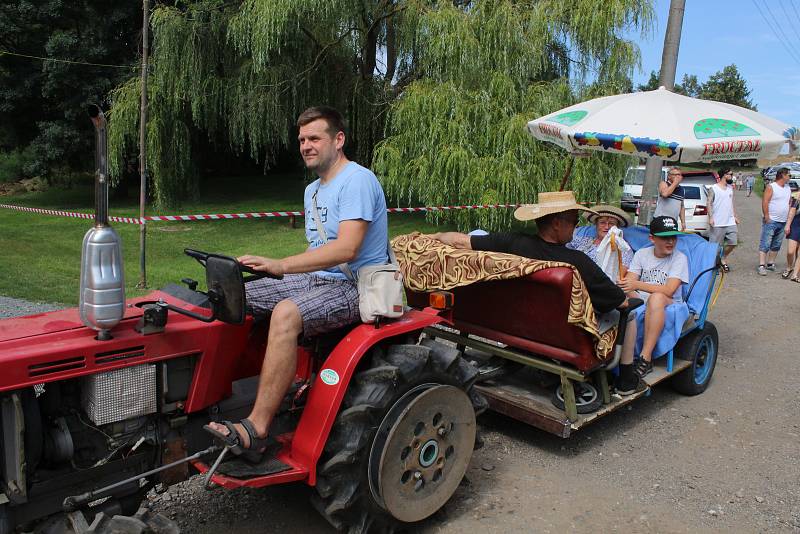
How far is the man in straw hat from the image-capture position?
4.33 metres

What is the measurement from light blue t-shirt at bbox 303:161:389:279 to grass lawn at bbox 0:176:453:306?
17.6ft

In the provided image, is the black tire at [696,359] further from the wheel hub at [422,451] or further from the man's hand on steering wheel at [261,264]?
the man's hand on steering wheel at [261,264]

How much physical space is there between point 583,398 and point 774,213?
8386 mm

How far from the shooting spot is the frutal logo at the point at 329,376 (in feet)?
10.2

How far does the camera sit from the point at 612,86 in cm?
1176

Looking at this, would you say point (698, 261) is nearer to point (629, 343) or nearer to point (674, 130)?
point (674, 130)

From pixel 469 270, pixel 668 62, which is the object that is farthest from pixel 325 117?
pixel 668 62

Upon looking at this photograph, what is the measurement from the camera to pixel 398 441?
3.25 meters

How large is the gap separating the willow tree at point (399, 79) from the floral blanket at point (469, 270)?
21.0ft

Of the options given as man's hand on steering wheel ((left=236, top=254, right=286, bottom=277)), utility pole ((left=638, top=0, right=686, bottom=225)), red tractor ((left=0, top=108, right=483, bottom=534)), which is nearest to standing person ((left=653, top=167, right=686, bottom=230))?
utility pole ((left=638, top=0, right=686, bottom=225))

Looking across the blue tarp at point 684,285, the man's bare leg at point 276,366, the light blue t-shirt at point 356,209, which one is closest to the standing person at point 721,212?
the blue tarp at point 684,285

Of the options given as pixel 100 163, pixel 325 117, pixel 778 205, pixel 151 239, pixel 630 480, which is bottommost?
pixel 630 480

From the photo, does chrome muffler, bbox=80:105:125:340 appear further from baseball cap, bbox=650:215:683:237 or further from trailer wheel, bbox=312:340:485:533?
baseball cap, bbox=650:215:683:237

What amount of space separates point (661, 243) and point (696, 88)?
73982 mm
